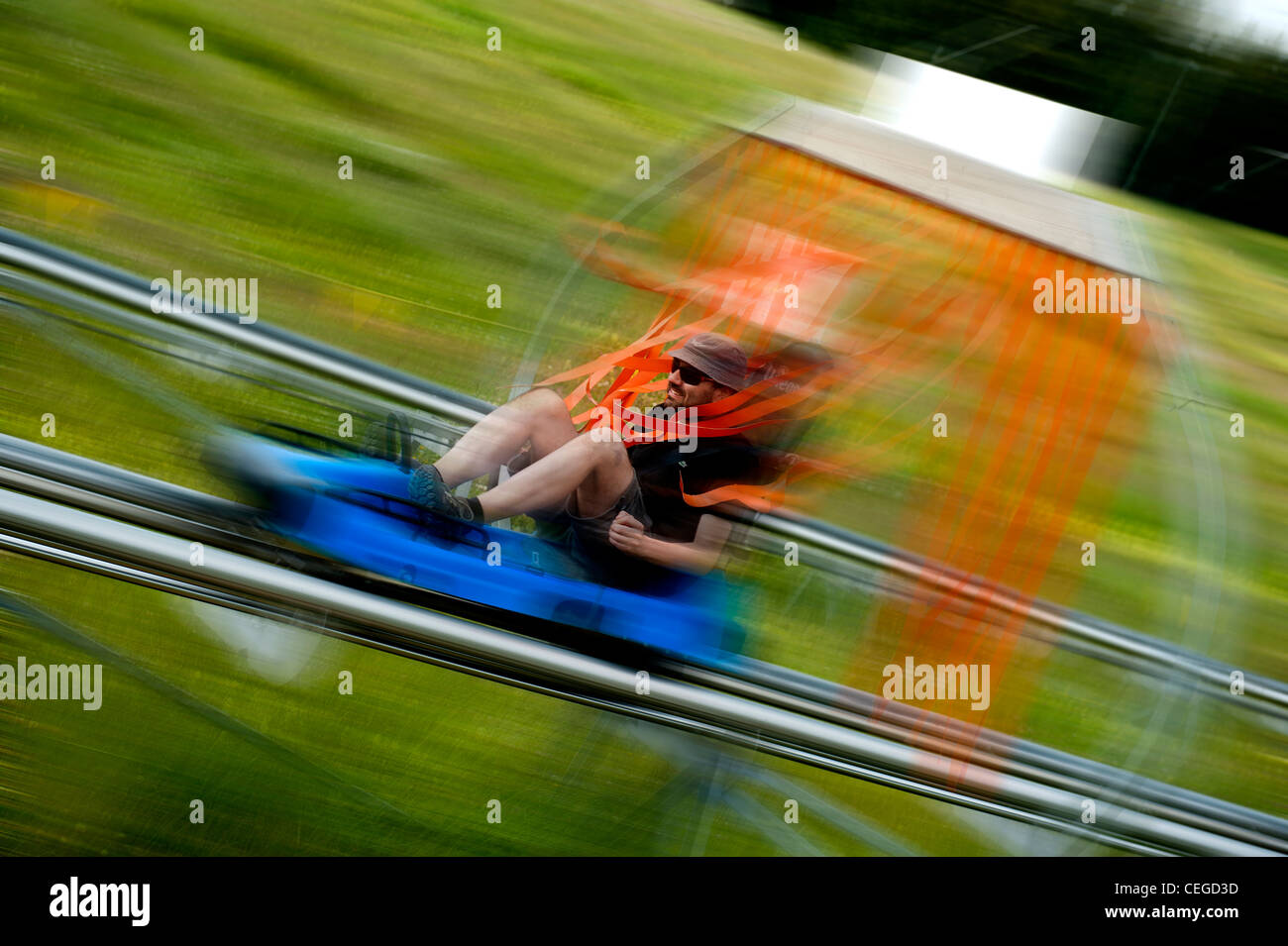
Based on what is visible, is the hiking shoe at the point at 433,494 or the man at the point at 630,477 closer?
the hiking shoe at the point at 433,494

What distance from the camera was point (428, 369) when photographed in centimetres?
266

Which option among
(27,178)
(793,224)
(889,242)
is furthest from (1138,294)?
(27,178)

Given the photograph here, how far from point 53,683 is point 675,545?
1204 mm

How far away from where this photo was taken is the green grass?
211 cm

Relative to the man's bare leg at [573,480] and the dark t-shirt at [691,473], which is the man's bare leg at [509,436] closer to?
the man's bare leg at [573,480]

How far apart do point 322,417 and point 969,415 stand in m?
1.93

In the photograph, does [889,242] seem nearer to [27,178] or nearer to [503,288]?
[503,288]

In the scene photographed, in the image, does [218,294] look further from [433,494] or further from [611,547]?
[611,547]

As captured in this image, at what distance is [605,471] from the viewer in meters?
1.99

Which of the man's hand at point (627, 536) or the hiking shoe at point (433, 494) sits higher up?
the hiking shoe at point (433, 494)

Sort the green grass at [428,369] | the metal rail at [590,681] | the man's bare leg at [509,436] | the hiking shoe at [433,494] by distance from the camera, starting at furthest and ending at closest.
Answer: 1. the green grass at [428,369]
2. the man's bare leg at [509,436]
3. the hiking shoe at [433,494]
4. the metal rail at [590,681]

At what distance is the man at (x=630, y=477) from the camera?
1.95 metres

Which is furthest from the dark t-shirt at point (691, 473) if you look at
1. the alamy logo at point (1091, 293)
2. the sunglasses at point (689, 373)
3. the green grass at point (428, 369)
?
the alamy logo at point (1091, 293)
